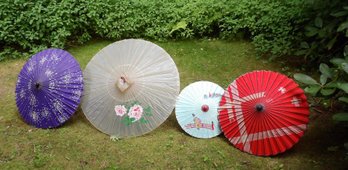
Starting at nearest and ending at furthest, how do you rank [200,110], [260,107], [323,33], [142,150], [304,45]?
1. [260,107]
2. [142,150]
3. [200,110]
4. [323,33]
5. [304,45]

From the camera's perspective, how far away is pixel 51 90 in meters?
4.72

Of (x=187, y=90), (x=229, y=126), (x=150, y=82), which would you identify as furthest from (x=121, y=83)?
(x=229, y=126)

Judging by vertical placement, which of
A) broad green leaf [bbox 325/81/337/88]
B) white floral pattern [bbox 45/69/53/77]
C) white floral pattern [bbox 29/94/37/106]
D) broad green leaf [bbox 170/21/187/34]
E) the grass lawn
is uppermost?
broad green leaf [bbox 170/21/187/34]

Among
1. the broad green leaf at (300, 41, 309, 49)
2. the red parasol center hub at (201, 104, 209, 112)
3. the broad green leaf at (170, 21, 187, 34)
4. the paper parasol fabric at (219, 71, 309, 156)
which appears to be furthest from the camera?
the broad green leaf at (170, 21, 187, 34)

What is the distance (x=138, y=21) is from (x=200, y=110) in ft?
9.89

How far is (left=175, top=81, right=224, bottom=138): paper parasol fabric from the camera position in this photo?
4.50m

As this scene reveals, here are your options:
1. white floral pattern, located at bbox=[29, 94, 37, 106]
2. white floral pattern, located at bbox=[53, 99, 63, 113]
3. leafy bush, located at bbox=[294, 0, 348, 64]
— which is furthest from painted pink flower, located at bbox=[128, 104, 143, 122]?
leafy bush, located at bbox=[294, 0, 348, 64]

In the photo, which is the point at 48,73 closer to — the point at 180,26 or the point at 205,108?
the point at 205,108

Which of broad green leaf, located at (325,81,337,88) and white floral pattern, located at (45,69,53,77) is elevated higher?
white floral pattern, located at (45,69,53,77)

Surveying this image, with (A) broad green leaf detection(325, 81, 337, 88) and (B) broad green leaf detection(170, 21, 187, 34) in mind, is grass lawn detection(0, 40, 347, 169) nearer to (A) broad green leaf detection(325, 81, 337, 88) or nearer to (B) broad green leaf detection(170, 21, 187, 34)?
(A) broad green leaf detection(325, 81, 337, 88)

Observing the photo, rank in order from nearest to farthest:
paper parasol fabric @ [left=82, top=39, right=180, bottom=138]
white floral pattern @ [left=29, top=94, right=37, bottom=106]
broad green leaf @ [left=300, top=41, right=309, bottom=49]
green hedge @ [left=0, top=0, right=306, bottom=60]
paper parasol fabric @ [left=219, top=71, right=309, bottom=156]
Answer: paper parasol fabric @ [left=219, top=71, right=309, bottom=156]
paper parasol fabric @ [left=82, top=39, right=180, bottom=138]
white floral pattern @ [left=29, top=94, right=37, bottom=106]
broad green leaf @ [left=300, top=41, right=309, bottom=49]
green hedge @ [left=0, top=0, right=306, bottom=60]

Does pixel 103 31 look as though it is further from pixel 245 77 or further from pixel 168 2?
pixel 245 77

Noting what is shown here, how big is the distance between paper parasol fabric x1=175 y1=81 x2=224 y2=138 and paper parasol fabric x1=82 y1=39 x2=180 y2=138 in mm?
150

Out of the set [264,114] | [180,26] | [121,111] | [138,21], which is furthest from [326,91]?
[138,21]
